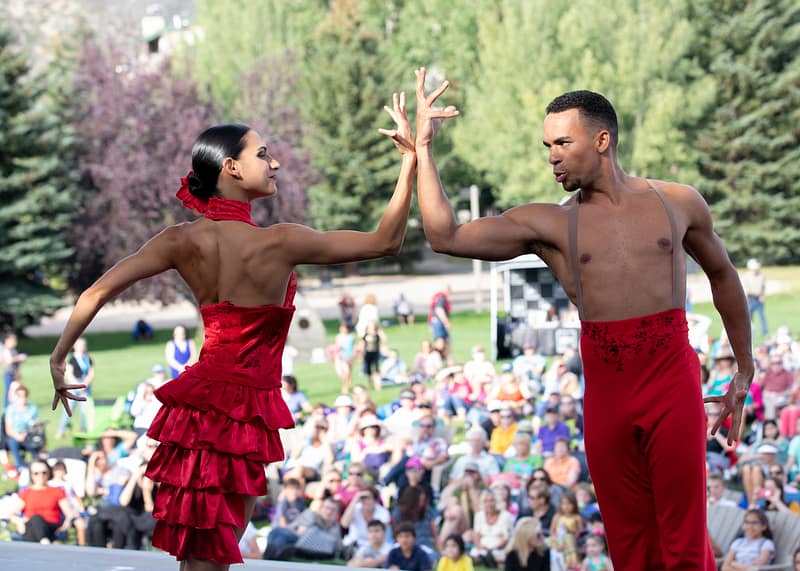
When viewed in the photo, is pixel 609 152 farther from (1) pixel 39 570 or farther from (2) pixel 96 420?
(2) pixel 96 420

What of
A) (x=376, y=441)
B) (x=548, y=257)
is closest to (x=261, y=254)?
(x=548, y=257)

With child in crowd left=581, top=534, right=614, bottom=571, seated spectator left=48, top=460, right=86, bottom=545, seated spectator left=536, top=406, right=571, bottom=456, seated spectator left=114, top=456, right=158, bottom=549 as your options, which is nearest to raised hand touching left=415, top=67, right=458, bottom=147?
child in crowd left=581, top=534, right=614, bottom=571

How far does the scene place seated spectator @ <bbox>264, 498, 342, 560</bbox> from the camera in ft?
30.9

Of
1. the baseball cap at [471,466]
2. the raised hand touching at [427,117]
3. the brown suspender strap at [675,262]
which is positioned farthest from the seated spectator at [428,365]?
the brown suspender strap at [675,262]

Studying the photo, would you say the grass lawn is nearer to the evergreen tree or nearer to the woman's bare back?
the woman's bare back

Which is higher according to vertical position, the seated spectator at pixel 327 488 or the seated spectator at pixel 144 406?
the seated spectator at pixel 144 406

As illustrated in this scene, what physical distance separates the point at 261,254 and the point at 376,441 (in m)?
7.21

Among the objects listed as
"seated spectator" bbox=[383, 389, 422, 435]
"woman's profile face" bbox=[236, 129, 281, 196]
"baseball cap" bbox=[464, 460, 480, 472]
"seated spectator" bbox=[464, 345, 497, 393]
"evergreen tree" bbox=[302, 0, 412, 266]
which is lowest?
"baseball cap" bbox=[464, 460, 480, 472]

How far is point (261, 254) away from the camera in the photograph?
395 cm

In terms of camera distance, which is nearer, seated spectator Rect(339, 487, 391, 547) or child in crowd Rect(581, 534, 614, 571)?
child in crowd Rect(581, 534, 614, 571)

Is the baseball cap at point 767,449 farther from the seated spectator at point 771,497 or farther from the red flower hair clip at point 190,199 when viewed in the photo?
the red flower hair clip at point 190,199

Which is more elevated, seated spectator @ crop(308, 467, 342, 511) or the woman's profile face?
the woman's profile face

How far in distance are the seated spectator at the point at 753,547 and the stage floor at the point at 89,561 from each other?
3296 millimetres

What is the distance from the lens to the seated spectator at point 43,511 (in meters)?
10.2
